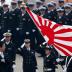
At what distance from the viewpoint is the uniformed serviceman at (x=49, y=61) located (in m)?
16.0

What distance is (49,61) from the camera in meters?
16.1

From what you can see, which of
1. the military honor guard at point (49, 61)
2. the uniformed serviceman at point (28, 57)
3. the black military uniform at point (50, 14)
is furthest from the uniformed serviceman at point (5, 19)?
Result: the military honor guard at point (49, 61)

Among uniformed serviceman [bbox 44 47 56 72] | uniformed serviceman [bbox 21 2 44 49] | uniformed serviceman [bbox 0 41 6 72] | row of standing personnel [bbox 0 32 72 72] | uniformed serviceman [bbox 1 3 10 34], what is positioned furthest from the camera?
uniformed serviceman [bbox 1 3 10 34]

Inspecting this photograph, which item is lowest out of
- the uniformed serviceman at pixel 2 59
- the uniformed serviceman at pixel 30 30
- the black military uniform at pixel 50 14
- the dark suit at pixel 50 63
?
the uniformed serviceman at pixel 30 30

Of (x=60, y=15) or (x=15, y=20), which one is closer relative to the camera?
(x=60, y=15)

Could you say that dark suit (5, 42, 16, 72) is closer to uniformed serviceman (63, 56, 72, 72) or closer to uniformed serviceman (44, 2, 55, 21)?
uniformed serviceman (63, 56, 72, 72)

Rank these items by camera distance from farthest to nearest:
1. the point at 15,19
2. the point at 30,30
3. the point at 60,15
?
the point at 15,19, the point at 30,30, the point at 60,15

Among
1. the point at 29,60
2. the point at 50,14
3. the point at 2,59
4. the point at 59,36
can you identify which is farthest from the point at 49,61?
the point at 50,14

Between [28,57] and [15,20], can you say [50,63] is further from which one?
[15,20]

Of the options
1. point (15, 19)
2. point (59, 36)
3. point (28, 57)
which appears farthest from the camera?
point (15, 19)

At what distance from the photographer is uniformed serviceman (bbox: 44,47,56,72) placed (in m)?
16.0

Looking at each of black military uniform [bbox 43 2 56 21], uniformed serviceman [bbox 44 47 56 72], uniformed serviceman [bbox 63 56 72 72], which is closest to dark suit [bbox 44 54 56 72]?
uniformed serviceman [bbox 44 47 56 72]

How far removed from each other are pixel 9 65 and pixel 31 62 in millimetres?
1250

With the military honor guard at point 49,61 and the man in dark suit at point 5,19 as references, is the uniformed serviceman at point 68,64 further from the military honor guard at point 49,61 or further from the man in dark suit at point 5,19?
the man in dark suit at point 5,19
